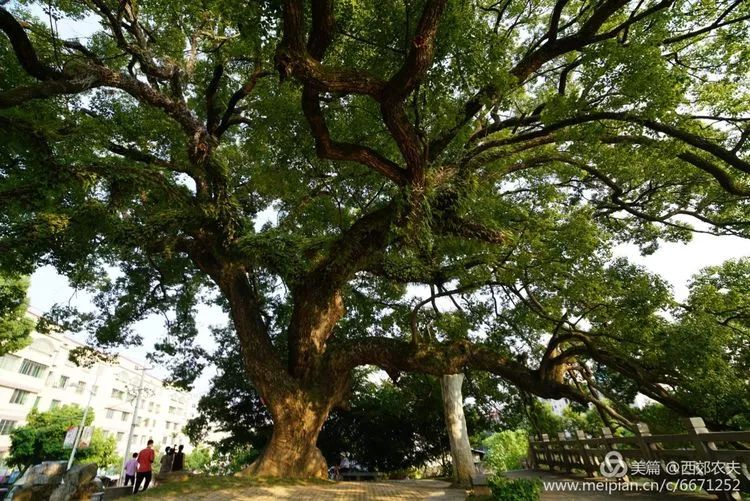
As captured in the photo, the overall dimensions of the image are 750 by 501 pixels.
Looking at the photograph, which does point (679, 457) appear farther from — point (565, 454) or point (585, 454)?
point (565, 454)

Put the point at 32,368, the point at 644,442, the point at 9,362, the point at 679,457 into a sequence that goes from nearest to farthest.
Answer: the point at 679,457
the point at 644,442
the point at 9,362
the point at 32,368

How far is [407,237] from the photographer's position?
6.69 metres

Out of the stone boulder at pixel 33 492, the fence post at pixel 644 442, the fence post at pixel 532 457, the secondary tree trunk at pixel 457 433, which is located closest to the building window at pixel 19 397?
the stone boulder at pixel 33 492

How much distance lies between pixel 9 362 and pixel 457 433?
35102mm

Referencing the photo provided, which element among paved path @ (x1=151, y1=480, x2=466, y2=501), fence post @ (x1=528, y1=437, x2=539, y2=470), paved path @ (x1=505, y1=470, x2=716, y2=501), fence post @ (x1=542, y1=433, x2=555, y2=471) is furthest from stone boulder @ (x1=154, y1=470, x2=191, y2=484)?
fence post @ (x1=528, y1=437, x2=539, y2=470)

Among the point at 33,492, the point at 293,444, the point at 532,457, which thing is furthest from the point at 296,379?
the point at 532,457

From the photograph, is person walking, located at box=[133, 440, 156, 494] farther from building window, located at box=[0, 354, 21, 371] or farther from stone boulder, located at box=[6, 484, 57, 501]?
building window, located at box=[0, 354, 21, 371]

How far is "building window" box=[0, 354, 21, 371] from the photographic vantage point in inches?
1039

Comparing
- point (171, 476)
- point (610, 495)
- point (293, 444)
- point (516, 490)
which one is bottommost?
point (610, 495)

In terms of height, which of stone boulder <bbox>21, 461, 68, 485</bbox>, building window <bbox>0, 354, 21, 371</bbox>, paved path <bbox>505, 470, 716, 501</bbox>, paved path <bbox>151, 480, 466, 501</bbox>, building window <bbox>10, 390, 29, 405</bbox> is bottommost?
paved path <bbox>505, 470, 716, 501</bbox>

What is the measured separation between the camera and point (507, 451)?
868 inches

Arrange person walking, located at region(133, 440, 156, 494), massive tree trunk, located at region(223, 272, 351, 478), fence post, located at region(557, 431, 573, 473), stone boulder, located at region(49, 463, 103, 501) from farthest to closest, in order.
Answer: fence post, located at region(557, 431, 573, 473)
person walking, located at region(133, 440, 156, 494)
massive tree trunk, located at region(223, 272, 351, 478)
stone boulder, located at region(49, 463, 103, 501)

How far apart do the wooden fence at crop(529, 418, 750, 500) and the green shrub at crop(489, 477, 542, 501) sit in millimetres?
2943

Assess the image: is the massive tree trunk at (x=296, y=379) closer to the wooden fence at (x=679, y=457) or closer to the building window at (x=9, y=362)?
the wooden fence at (x=679, y=457)
